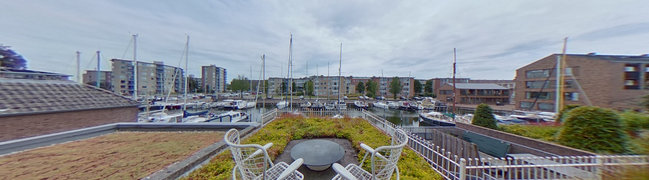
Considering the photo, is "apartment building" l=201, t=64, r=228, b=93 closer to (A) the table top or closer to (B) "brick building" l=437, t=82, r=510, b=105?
(B) "brick building" l=437, t=82, r=510, b=105

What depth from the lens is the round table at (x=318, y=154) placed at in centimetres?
322

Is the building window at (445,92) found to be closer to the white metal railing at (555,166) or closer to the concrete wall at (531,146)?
the concrete wall at (531,146)

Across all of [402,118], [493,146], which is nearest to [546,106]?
[402,118]

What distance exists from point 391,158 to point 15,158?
757cm

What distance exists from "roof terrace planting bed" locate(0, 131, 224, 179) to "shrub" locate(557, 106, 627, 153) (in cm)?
1052

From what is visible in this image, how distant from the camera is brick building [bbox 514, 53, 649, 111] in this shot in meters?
16.7

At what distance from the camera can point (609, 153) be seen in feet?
15.0

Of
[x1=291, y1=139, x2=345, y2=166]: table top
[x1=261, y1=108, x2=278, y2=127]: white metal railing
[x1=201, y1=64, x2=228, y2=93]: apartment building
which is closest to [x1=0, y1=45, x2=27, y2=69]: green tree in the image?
[x1=261, y1=108, x2=278, y2=127]: white metal railing

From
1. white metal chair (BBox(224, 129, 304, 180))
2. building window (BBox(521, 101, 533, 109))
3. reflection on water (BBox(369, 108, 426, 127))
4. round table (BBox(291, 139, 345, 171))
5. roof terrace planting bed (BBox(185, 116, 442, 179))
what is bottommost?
reflection on water (BBox(369, 108, 426, 127))

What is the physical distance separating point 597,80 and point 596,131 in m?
24.6

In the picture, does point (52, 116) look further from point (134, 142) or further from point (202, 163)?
point (202, 163)

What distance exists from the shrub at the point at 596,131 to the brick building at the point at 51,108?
627 inches

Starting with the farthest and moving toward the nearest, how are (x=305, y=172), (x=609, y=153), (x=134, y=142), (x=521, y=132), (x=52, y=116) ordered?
(x=521, y=132) → (x=52, y=116) → (x=134, y=142) → (x=609, y=153) → (x=305, y=172)

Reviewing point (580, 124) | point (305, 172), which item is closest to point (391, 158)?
point (305, 172)
